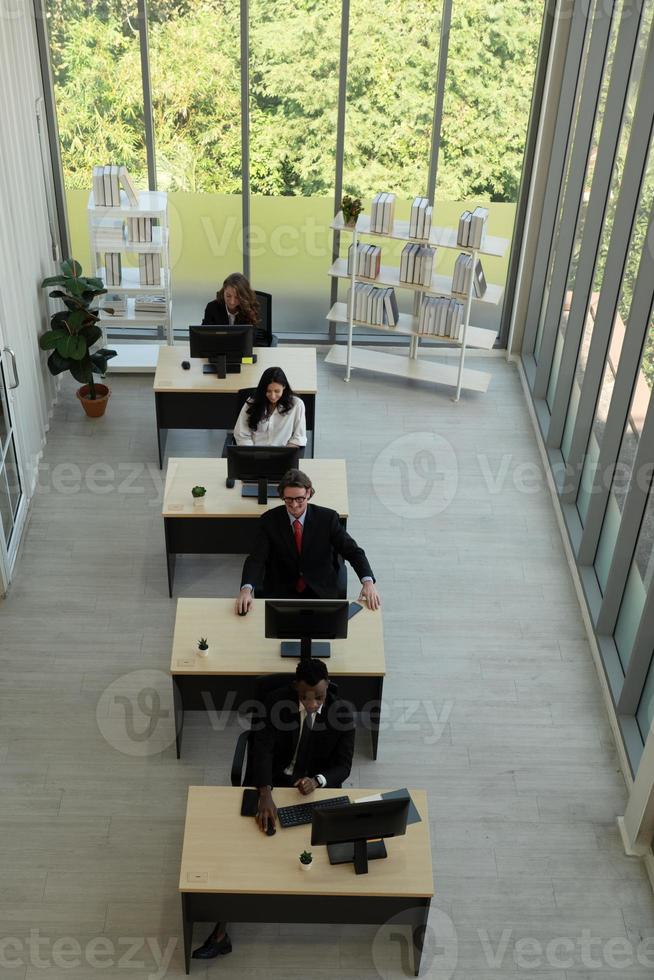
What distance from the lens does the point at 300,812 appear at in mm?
4707

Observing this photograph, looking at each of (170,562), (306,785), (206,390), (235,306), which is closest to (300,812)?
(306,785)

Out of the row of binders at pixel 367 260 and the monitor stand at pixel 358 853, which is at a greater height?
the row of binders at pixel 367 260

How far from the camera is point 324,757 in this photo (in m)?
5.11

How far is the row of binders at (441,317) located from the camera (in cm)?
927

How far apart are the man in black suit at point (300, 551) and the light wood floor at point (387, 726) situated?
0.58 m

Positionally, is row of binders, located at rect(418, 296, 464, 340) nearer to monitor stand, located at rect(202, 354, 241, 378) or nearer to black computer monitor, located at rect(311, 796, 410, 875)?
monitor stand, located at rect(202, 354, 241, 378)

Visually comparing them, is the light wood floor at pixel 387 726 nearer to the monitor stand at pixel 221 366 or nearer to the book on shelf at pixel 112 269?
the monitor stand at pixel 221 366

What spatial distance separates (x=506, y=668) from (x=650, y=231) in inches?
110

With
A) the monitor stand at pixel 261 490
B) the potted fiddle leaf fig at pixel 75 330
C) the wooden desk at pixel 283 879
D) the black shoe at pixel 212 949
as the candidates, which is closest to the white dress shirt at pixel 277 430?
the monitor stand at pixel 261 490

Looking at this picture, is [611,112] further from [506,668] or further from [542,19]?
[506,668]

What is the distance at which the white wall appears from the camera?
24.4ft

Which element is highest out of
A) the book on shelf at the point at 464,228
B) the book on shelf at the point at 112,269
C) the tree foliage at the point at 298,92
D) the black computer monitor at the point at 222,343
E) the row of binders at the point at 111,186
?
the tree foliage at the point at 298,92

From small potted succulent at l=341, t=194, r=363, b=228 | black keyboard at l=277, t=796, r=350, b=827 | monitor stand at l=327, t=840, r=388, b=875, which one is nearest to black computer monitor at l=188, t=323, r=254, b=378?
small potted succulent at l=341, t=194, r=363, b=228

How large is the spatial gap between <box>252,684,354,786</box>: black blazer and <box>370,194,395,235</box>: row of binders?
5116mm
